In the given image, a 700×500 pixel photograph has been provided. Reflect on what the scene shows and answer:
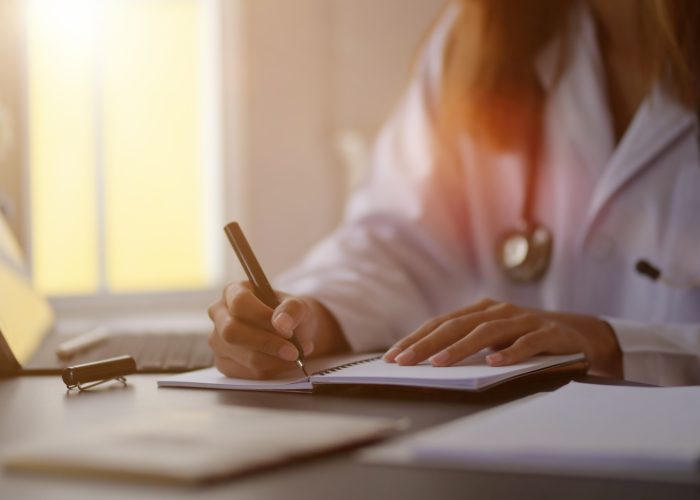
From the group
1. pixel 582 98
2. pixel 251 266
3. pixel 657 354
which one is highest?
pixel 582 98

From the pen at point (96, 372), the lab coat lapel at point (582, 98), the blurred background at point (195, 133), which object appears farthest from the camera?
the blurred background at point (195, 133)

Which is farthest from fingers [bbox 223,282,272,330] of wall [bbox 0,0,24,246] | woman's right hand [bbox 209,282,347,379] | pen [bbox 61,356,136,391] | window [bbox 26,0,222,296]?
window [bbox 26,0,222,296]

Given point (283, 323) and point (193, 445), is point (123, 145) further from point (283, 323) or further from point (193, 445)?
point (193, 445)

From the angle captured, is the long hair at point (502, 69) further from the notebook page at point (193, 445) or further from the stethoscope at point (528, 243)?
the notebook page at point (193, 445)

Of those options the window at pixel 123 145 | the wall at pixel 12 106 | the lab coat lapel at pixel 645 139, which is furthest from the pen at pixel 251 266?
the window at pixel 123 145

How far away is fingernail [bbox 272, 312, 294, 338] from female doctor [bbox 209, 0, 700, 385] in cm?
22

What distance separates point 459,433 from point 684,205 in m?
0.84

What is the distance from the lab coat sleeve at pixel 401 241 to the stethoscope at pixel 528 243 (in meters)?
0.08

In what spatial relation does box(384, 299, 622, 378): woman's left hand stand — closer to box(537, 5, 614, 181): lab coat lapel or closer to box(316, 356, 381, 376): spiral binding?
box(316, 356, 381, 376): spiral binding

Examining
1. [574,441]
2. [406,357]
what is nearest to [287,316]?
[406,357]

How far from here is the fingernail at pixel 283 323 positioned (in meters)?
0.78

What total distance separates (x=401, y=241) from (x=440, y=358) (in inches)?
23.8

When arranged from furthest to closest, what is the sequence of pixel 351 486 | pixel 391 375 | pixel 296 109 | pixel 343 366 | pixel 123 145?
pixel 123 145 < pixel 296 109 < pixel 343 366 < pixel 391 375 < pixel 351 486

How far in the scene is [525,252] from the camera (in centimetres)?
136
